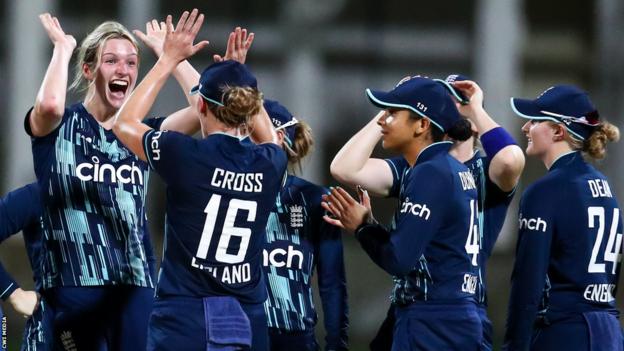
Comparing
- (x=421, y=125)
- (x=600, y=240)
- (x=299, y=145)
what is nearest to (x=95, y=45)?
(x=299, y=145)

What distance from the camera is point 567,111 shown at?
17.1ft

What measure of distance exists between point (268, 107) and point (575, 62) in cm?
833

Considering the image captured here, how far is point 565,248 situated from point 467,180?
572 millimetres

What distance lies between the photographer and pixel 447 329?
4.73 metres

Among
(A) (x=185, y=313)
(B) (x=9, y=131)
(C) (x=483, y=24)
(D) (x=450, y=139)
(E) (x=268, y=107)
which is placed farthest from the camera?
(C) (x=483, y=24)

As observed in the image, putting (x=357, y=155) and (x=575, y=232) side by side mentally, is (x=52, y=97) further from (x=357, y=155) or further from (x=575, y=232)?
(x=575, y=232)

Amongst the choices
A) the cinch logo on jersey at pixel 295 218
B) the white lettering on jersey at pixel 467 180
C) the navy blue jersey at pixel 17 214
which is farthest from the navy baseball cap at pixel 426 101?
the navy blue jersey at pixel 17 214

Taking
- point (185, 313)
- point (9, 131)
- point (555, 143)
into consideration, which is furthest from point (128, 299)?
point (9, 131)

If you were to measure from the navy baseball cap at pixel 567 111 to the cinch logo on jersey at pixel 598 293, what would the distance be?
0.64m

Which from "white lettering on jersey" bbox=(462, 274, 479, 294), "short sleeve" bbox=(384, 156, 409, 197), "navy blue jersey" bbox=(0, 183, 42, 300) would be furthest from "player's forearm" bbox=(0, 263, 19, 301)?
"white lettering on jersey" bbox=(462, 274, 479, 294)

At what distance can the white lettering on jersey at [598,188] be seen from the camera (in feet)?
16.8

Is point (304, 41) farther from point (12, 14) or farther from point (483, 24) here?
point (12, 14)

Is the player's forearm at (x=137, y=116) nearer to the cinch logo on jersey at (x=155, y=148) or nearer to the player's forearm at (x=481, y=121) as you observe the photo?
the cinch logo on jersey at (x=155, y=148)

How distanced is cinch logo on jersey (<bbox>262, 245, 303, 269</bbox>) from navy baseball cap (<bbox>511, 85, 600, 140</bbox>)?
4.08ft
